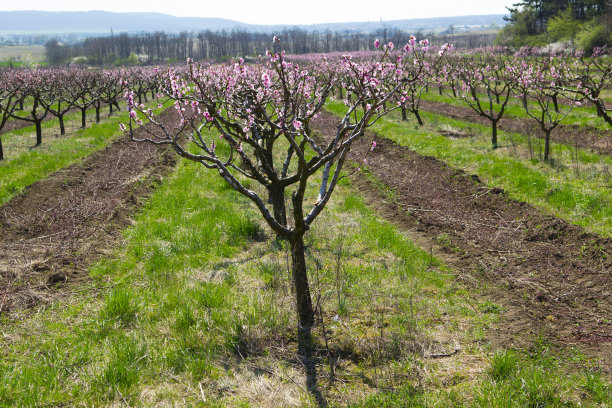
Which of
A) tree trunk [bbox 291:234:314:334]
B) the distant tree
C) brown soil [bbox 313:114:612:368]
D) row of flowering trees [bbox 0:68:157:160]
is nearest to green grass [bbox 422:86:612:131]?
brown soil [bbox 313:114:612:368]

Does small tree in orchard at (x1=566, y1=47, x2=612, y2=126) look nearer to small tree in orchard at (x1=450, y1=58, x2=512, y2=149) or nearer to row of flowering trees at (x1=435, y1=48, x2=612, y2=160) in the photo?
row of flowering trees at (x1=435, y1=48, x2=612, y2=160)

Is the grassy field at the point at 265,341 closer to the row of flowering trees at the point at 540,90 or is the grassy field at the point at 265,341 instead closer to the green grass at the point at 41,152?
the row of flowering trees at the point at 540,90

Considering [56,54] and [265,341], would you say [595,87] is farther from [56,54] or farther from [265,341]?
[56,54]

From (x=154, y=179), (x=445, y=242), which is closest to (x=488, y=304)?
(x=445, y=242)

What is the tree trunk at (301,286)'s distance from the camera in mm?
5820

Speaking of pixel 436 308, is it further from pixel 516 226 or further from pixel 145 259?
pixel 145 259

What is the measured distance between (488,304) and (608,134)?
14012 mm

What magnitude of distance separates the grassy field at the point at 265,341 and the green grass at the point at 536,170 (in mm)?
3728

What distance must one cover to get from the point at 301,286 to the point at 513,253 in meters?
4.39

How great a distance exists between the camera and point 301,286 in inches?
234

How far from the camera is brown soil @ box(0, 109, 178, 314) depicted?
7.24 metres

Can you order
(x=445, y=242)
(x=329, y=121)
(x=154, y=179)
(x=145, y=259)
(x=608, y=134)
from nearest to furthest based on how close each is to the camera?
(x=145, y=259) < (x=445, y=242) < (x=154, y=179) < (x=608, y=134) < (x=329, y=121)

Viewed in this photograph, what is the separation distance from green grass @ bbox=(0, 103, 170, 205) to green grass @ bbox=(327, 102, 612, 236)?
12290mm

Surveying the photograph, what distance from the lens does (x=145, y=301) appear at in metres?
6.54
